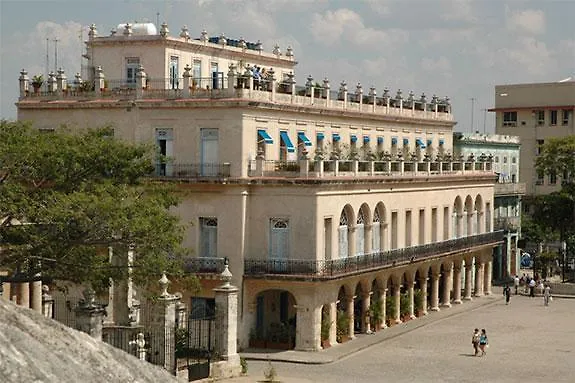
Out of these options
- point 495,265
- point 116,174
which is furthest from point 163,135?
point 495,265

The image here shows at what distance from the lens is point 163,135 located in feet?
179

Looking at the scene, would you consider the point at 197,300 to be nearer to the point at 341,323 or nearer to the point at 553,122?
the point at 341,323

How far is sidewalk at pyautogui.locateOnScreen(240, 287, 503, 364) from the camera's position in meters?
50.3

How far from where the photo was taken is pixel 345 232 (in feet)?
183

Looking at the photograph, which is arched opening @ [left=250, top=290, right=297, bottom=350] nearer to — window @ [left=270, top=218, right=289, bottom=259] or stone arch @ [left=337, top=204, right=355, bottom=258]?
window @ [left=270, top=218, right=289, bottom=259]

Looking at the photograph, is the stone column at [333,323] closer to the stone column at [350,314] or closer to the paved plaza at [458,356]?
the paved plaza at [458,356]

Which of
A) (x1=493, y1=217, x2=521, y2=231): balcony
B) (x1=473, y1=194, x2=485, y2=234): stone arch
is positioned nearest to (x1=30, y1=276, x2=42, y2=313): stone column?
(x1=473, y1=194, x2=485, y2=234): stone arch

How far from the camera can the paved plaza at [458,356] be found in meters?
46.7

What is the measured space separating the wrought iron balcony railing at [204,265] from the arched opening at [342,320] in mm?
5719

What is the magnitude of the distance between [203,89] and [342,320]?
37.6ft

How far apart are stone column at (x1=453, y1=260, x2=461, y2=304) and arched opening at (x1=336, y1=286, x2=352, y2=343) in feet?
50.3

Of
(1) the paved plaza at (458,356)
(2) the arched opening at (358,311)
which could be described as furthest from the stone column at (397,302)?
(2) the arched opening at (358,311)

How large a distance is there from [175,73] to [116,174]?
16.5m

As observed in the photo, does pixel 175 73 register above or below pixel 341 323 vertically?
above
